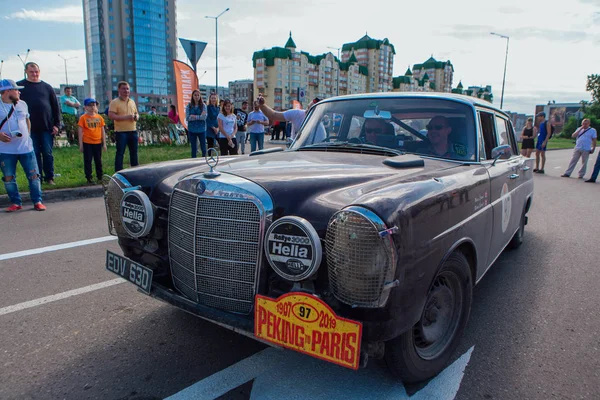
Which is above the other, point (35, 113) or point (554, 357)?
point (35, 113)

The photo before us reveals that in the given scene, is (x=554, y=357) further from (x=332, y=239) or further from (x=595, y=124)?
(x=595, y=124)

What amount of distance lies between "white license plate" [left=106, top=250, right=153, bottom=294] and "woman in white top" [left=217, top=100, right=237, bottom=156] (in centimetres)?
752

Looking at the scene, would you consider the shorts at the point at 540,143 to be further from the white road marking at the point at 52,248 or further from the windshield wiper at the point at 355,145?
the white road marking at the point at 52,248

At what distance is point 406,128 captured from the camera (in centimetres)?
346

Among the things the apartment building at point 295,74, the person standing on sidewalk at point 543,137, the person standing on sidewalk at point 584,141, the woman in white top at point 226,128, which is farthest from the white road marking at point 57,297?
the apartment building at point 295,74

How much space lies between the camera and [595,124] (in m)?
59.3

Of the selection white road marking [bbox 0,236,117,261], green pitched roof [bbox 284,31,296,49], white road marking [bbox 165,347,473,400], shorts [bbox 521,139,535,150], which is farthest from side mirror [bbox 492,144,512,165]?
green pitched roof [bbox 284,31,296,49]

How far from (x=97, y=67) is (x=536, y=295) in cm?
12340

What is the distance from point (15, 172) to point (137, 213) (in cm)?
504

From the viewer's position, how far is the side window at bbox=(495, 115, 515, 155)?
156 inches

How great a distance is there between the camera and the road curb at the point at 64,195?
23.1 ft

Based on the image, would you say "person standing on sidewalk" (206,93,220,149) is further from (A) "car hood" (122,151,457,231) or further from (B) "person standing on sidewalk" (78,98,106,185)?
(A) "car hood" (122,151,457,231)

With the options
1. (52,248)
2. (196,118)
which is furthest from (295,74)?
(52,248)

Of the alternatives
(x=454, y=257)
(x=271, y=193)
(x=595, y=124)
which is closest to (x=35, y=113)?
(x=271, y=193)
